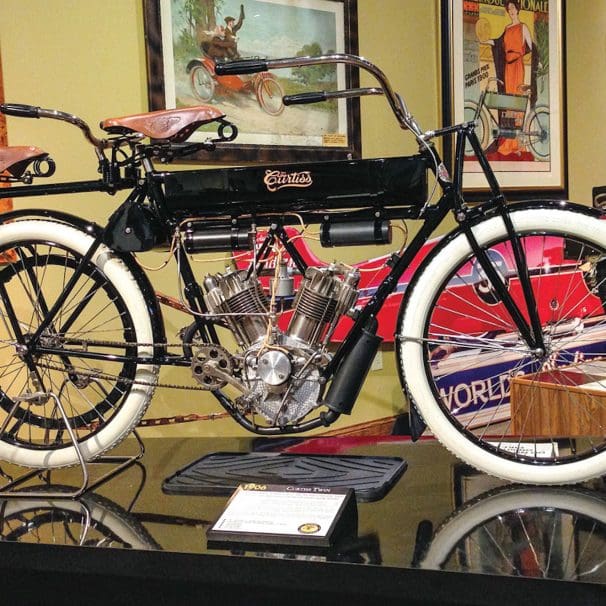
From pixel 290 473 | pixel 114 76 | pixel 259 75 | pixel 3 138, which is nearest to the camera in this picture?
pixel 290 473

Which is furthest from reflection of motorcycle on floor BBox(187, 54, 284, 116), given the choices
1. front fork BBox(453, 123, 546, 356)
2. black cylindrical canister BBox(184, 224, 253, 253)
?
front fork BBox(453, 123, 546, 356)

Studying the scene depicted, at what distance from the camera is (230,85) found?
2.61 m

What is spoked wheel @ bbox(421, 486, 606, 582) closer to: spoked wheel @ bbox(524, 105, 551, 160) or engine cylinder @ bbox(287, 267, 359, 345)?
engine cylinder @ bbox(287, 267, 359, 345)

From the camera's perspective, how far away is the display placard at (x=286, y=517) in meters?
1.29

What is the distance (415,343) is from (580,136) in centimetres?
253

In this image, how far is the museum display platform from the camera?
1.19m

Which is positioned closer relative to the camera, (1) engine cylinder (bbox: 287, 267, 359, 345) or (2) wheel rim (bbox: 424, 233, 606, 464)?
(1) engine cylinder (bbox: 287, 267, 359, 345)

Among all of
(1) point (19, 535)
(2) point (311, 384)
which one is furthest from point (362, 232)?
(1) point (19, 535)

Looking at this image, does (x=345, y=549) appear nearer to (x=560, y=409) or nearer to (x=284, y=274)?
(x=284, y=274)

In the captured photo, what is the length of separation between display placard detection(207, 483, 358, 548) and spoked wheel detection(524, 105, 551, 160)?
246cm

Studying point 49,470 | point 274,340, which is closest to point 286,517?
point 274,340

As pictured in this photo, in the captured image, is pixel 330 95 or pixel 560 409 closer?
pixel 330 95

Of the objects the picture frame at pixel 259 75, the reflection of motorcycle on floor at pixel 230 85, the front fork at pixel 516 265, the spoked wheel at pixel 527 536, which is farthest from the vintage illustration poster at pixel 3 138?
the spoked wheel at pixel 527 536

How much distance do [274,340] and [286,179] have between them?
0.36m
